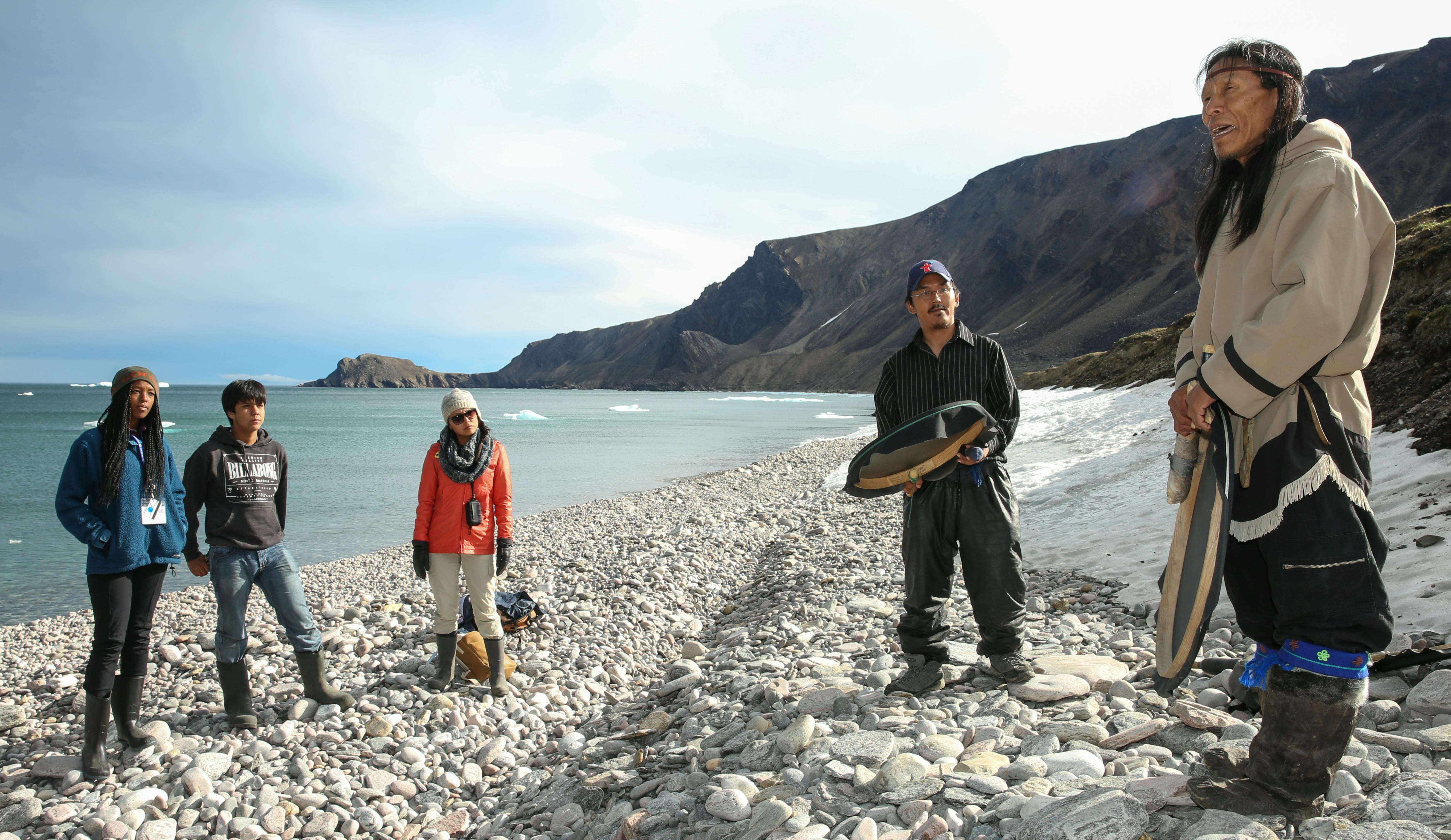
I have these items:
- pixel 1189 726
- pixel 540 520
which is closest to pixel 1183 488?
pixel 1189 726

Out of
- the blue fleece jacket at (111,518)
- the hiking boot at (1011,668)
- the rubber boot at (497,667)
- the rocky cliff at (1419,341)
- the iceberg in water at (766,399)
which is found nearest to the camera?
the hiking boot at (1011,668)

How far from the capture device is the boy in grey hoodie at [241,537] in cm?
473

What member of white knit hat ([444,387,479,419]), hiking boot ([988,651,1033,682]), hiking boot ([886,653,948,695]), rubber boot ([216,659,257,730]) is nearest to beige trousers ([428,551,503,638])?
white knit hat ([444,387,479,419])

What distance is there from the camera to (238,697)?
4.90 metres

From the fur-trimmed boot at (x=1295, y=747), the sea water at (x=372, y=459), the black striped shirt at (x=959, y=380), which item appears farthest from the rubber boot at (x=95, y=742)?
the sea water at (x=372, y=459)

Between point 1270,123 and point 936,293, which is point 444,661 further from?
point 1270,123

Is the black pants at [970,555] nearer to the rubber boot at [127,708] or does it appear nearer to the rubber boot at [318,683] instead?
the rubber boot at [318,683]

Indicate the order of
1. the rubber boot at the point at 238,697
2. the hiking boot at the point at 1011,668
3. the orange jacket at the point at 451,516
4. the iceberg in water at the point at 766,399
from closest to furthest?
the hiking boot at the point at 1011,668, the rubber boot at the point at 238,697, the orange jacket at the point at 451,516, the iceberg in water at the point at 766,399

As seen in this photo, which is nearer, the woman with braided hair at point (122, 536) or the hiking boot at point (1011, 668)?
the hiking boot at point (1011, 668)

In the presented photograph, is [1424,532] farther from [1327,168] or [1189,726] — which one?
[1327,168]

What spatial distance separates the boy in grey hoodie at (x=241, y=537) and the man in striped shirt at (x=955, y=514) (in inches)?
149

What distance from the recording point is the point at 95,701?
437 cm

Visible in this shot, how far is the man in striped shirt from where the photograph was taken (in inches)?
151

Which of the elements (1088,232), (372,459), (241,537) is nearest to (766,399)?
(1088,232)
